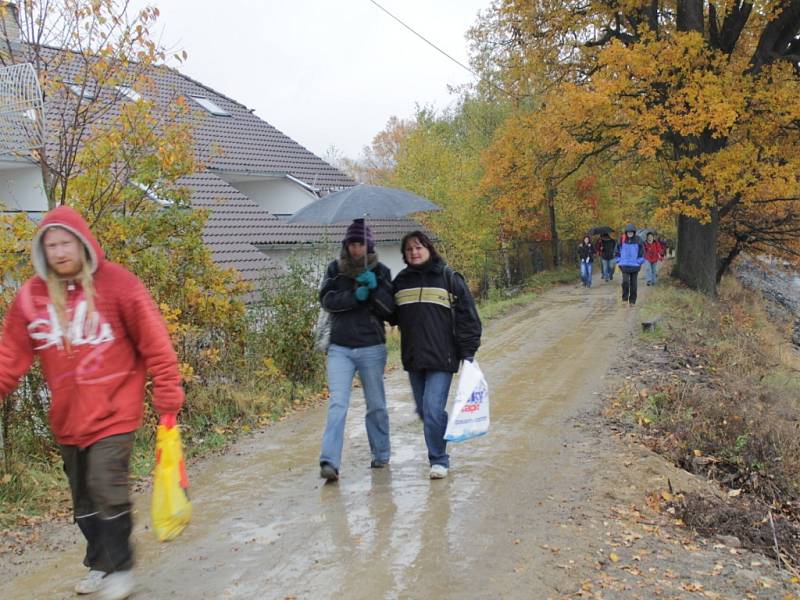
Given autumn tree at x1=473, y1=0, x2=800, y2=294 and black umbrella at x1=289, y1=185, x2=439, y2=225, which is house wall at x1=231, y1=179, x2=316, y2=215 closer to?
autumn tree at x1=473, y1=0, x2=800, y2=294

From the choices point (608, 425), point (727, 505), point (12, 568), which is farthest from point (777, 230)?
point (12, 568)

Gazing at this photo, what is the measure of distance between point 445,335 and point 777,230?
19.0 metres

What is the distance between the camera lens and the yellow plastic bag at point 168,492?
11.4ft

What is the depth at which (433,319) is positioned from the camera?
526cm

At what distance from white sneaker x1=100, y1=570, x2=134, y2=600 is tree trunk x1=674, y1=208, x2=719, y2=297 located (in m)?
17.9

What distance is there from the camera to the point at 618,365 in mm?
10211

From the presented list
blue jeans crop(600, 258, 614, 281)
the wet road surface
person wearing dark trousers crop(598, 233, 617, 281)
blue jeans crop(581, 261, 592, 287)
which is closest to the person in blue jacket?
person wearing dark trousers crop(598, 233, 617, 281)

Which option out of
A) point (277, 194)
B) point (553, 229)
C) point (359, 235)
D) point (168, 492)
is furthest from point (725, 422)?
point (553, 229)

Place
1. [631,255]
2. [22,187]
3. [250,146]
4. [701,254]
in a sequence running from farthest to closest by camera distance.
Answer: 1. [250,146]
2. [701,254]
3. [631,255]
4. [22,187]

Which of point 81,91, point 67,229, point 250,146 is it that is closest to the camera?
point 67,229

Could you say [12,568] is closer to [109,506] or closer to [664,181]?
[109,506]

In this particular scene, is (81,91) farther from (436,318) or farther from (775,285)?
(775,285)

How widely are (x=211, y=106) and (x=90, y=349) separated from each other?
22.3 m

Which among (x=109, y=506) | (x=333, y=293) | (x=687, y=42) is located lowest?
(x=109, y=506)
